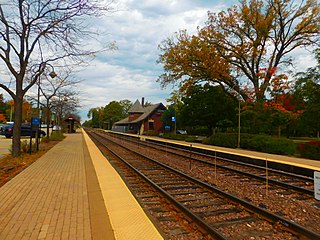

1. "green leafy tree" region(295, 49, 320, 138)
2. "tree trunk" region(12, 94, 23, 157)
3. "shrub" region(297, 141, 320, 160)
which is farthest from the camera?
"green leafy tree" region(295, 49, 320, 138)

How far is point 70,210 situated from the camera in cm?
507

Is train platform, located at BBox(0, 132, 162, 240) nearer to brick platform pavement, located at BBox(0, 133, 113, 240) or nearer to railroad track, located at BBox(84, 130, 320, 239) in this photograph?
brick platform pavement, located at BBox(0, 133, 113, 240)

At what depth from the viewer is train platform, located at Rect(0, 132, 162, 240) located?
3990mm

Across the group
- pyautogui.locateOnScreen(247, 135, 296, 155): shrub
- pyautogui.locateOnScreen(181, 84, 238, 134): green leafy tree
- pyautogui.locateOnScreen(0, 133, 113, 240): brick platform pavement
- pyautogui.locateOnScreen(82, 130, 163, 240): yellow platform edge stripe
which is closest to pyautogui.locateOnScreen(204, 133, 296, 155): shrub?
pyautogui.locateOnScreen(247, 135, 296, 155): shrub

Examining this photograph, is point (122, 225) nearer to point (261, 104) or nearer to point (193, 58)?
point (261, 104)

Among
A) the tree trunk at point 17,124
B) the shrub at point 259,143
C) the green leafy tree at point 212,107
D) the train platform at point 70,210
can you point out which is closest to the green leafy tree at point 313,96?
the shrub at point 259,143

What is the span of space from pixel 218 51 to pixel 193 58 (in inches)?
124

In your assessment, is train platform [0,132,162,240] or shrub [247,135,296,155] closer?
train platform [0,132,162,240]

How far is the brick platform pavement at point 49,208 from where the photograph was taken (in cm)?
399

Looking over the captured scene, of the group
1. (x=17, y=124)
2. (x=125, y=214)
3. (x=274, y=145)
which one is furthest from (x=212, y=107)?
(x=125, y=214)

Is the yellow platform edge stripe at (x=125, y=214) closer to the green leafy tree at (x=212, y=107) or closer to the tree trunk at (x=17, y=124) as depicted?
the tree trunk at (x=17, y=124)

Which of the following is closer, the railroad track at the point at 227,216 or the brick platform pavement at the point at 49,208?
the brick platform pavement at the point at 49,208

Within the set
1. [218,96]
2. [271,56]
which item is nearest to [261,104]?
[271,56]

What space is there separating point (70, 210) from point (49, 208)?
502 mm
